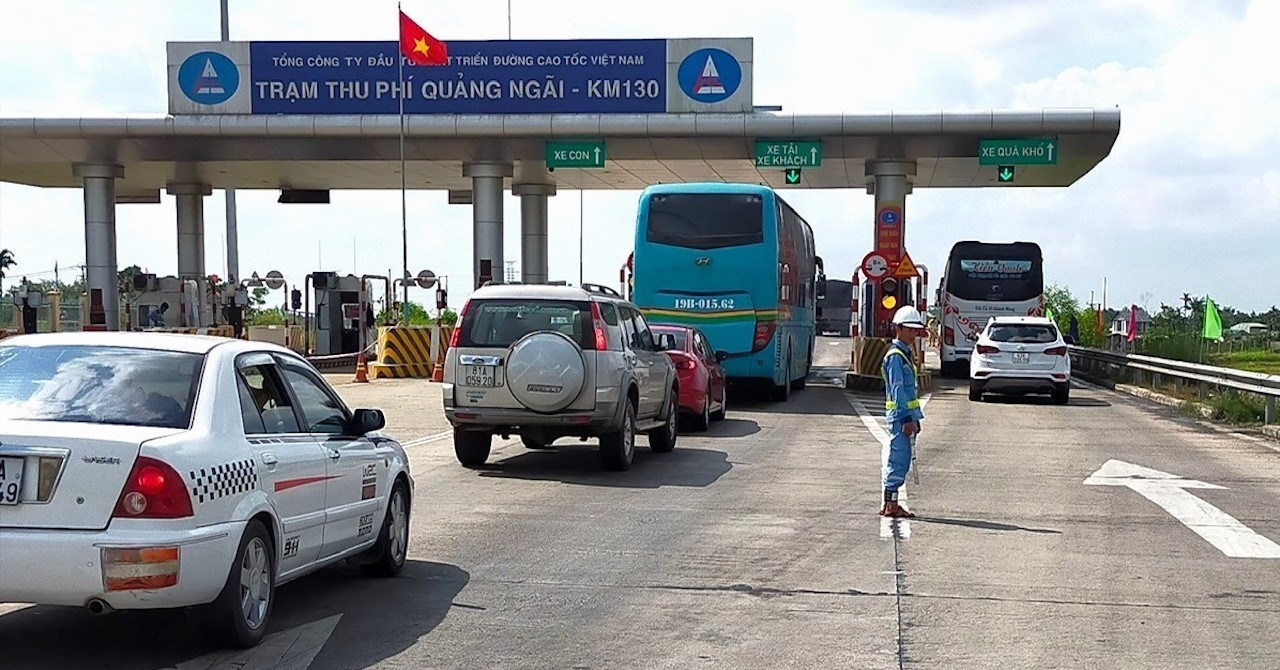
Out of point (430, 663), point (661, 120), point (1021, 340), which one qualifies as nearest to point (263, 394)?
point (430, 663)

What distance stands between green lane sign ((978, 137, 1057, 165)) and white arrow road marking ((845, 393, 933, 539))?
19.1 ft

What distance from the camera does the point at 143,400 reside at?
657 centimetres

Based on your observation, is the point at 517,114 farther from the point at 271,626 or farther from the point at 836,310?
the point at 836,310

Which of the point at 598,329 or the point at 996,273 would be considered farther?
the point at 996,273

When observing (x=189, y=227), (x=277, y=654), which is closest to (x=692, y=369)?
(x=277, y=654)

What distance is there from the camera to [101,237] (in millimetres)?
36188

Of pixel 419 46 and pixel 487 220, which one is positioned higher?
pixel 419 46

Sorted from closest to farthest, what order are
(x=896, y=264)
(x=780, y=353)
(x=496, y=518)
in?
(x=496, y=518) < (x=780, y=353) < (x=896, y=264)

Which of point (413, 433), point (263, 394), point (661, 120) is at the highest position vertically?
point (661, 120)

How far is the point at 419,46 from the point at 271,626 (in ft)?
81.0

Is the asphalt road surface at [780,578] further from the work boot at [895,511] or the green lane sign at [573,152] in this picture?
the green lane sign at [573,152]

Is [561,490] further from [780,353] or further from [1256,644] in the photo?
[780,353]

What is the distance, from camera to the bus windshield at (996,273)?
35594 mm

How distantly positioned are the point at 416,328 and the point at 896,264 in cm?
1105
